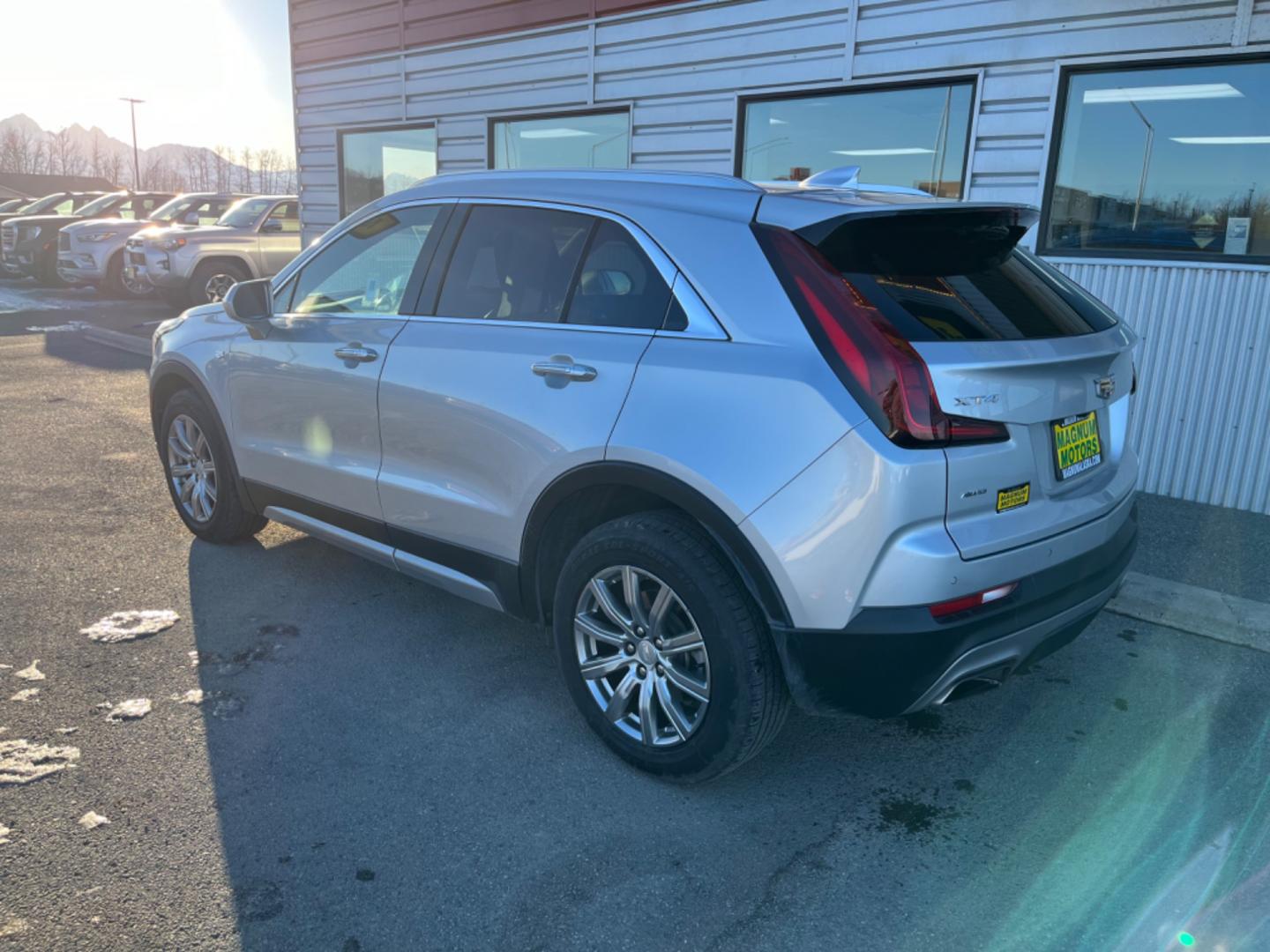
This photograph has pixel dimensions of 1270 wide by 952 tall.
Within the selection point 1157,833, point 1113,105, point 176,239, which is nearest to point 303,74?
point 176,239

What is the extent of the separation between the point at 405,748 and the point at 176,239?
43.5ft

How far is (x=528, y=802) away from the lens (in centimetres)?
291

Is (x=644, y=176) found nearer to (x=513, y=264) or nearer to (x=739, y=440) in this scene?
(x=513, y=264)

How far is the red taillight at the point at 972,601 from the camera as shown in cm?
247

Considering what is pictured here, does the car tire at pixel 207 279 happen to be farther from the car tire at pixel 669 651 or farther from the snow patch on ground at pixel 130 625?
the car tire at pixel 669 651

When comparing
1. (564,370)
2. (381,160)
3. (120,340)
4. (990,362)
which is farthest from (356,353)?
(120,340)

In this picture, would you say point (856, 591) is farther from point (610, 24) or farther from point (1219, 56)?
point (610, 24)

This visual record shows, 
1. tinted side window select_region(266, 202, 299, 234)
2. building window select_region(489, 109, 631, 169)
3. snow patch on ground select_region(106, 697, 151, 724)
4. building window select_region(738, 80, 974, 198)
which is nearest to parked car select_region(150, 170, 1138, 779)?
snow patch on ground select_region(106, 697, 151, 724)

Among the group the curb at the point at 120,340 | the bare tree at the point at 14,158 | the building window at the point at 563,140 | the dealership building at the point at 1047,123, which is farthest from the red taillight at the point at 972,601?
the bare tree at the point at 14,158

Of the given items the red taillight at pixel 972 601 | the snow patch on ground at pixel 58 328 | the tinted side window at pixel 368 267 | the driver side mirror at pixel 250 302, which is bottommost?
the snow patch on ground at pixel 58 328

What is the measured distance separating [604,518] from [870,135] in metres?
4.92

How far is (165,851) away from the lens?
262 centimetres

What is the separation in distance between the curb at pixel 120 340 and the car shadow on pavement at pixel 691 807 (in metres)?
8.76

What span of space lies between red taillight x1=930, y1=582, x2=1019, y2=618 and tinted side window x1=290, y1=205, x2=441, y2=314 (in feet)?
7.68
